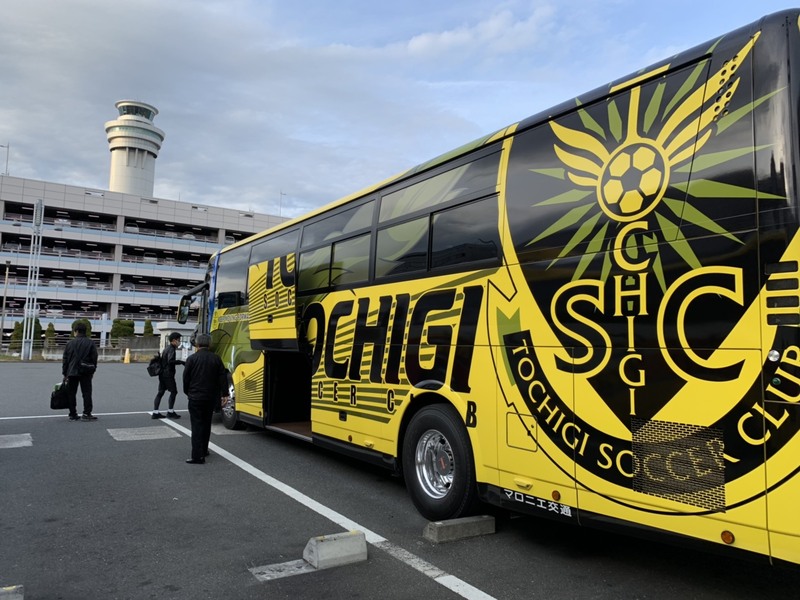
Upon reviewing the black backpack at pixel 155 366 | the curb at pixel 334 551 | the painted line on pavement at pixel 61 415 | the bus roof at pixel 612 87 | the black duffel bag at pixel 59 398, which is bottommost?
the curb at pixel 334 551

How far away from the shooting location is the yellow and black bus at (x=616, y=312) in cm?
319

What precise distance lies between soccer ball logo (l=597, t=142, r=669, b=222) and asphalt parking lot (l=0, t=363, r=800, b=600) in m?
2.52

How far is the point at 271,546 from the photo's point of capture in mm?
4762

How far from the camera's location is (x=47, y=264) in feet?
199

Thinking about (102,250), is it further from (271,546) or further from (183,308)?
(271,546)

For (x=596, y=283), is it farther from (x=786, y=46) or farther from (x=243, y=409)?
(x=243, y=409)

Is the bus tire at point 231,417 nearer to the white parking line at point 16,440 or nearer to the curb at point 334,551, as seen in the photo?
the white parking line at point 16,440

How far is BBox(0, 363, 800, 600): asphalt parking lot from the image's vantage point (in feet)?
13.0

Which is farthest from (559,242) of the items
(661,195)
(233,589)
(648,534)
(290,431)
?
(290,431)

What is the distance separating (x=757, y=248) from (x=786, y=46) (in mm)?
1148

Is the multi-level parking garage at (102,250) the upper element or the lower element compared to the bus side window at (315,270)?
upper

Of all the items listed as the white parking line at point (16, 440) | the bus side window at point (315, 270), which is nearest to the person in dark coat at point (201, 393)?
the bus side window at point (315, 270)

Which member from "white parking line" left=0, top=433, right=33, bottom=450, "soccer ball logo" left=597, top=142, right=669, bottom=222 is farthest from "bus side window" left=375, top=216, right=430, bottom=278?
"white parking line" left=0, top=433, right=33, bottom=450

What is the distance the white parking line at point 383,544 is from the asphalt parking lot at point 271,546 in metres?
0.02
